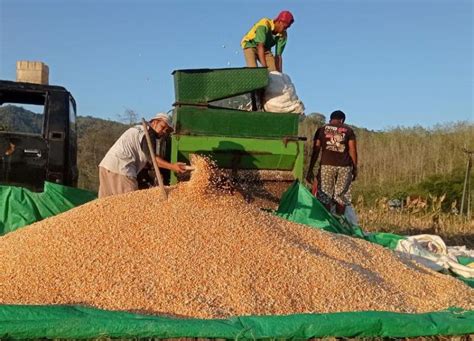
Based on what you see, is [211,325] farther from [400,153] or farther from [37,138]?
[400,153]

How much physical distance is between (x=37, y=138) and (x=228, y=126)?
1.85 meters

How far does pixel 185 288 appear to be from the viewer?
3.16 metres

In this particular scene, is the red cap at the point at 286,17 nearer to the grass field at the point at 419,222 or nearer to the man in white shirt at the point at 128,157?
the man in white shirt at the point at 128,157

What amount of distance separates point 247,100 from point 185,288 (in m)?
2.72

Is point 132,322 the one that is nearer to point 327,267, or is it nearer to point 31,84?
point 327,267

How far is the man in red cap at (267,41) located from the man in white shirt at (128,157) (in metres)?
1.26

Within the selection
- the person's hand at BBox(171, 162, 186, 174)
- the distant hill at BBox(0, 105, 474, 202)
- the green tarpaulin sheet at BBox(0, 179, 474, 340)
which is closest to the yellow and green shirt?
the person's hand at BBox(171, 162, 186, 174)

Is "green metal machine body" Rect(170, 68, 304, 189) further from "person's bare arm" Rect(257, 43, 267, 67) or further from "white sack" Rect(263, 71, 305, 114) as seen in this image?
"person's bare arm" Rect(257, 43, 267, 67)

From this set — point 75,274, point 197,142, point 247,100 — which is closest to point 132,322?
point 75,274

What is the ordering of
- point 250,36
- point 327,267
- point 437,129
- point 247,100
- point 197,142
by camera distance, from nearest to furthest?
point 327,267 → point 197,142 → point 247,100 → point 250,36 → point 437,129

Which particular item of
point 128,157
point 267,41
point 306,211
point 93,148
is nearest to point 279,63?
point 267,41

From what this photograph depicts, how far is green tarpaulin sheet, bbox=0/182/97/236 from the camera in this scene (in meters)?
4.99

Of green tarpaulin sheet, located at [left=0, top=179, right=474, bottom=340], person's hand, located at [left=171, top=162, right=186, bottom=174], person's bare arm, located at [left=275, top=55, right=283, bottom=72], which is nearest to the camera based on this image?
green tarpaulin sheet, located at [left=0, top=179, right=474, bottom=340]

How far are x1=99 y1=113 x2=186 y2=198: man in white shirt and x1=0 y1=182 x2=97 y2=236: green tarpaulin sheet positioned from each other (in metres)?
0.40
